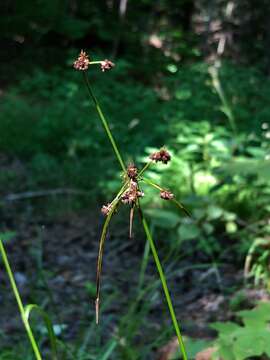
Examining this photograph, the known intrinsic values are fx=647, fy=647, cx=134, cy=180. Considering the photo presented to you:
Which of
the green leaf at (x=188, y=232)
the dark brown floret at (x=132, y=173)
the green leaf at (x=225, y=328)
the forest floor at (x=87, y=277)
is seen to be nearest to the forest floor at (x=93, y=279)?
the forest floor at (x=87, y=277)

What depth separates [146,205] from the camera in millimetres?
3885

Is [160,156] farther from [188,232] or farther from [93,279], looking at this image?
[93,279]

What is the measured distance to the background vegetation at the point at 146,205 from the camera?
260 centimetres

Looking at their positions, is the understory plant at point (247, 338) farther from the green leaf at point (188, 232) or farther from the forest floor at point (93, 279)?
the green leaf at point (188, 232)

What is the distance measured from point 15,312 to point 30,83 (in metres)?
5.00

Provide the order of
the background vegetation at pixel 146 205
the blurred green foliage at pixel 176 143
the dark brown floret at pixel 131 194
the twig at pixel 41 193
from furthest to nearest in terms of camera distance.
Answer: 1. the twig at pixel 41 193
2. the blurred green foliage at pixel 176 143
3. the background vegetation at pixel 146 205
4. the dark brown floret at pixel 131 194

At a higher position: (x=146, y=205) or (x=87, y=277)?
(x=146, y=205)

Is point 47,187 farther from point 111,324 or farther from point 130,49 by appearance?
point 130,49

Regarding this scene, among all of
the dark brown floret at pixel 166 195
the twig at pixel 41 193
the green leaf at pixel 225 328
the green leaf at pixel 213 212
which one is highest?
the twig at pixel 41 193

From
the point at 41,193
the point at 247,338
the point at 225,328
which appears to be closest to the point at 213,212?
the point at 225,328

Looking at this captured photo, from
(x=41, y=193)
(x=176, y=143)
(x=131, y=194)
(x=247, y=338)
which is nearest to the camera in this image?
(x=131, y=194)

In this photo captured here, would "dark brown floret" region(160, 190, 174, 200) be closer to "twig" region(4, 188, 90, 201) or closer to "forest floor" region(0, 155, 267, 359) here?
"forest floor" region(0, 155, 267, 359)

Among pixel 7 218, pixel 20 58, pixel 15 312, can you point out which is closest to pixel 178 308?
pixel 15 312

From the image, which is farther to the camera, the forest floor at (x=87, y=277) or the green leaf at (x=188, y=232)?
the forest floor at (x=87, y=277)
